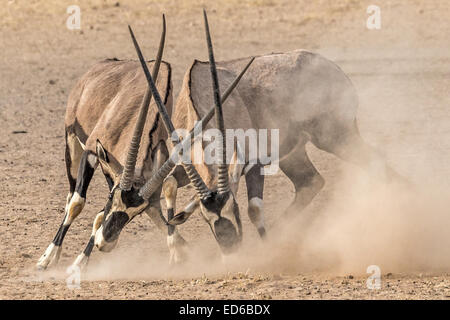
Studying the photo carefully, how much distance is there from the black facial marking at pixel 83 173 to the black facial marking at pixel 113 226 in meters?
→ 0.79

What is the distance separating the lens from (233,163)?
730 cm

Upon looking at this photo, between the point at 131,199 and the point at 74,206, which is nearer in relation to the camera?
the point at 131,199

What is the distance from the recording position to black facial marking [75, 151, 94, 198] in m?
7.81

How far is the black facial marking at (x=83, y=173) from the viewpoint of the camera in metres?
7.81

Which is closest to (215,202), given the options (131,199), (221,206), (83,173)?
(221,206)

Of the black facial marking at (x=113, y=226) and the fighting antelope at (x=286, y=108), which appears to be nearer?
the black facial marking at (x=113, y=226)

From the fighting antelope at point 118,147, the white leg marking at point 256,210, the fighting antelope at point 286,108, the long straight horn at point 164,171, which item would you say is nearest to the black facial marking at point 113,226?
the fighting antelope at point 118,147

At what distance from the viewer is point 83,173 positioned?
7832 millimetres

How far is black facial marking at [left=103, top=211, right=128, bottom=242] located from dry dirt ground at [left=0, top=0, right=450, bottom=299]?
1.07 feet

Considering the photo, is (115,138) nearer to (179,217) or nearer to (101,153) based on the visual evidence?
(101,153)

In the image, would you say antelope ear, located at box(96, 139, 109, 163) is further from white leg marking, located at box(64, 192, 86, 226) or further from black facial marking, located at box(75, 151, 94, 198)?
white leg marking, located at box(64, 192, 86, 226)

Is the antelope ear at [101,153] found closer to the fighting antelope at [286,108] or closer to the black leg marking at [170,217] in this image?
the fighting antelope at [286,108]

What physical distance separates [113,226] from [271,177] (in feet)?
12.4

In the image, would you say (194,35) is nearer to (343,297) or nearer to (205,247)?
(205,247)
